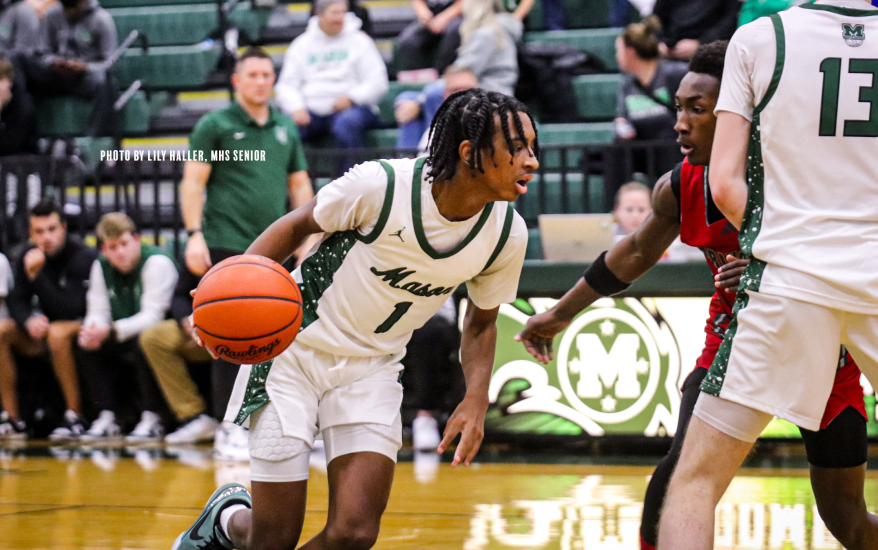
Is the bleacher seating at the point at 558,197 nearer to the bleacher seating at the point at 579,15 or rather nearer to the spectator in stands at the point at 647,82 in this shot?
the spectator in stands at the point at 647,82

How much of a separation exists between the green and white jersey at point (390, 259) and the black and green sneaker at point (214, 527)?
672mm

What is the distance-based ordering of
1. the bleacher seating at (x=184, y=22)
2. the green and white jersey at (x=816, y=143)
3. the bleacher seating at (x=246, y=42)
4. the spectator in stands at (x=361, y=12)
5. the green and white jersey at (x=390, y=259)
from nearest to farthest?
the green and white jersey at (x=816, y=143) < the green and white jersey at (x=390, y=259) < the bleacher seating at (x=246, y=42) < the spectator in stands at (x=361, y=12) < the bleacher seating at (x=184, y=22)

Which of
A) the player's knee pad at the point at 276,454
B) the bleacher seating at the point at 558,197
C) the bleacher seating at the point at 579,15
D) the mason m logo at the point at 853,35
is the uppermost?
the mason m logo at the point at 853,35

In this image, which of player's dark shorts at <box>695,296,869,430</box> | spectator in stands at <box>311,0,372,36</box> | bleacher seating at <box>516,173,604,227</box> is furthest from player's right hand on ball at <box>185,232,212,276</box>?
player's dark shorts at <box>695,296,869,430</box>

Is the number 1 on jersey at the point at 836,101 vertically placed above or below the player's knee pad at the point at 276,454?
above

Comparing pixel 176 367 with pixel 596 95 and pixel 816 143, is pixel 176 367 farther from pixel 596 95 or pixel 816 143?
pixel 816 143

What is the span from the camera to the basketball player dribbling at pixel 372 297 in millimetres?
3617

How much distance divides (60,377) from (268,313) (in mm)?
6114

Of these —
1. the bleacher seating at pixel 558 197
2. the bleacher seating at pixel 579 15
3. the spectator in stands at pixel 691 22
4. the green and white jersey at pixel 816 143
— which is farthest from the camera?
the bleacher seating at pixel 579 15

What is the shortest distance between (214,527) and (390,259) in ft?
3.81

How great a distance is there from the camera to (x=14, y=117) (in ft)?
34.0

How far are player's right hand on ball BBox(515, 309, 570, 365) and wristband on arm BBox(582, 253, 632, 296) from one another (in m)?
0.17

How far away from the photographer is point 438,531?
16.0 feet

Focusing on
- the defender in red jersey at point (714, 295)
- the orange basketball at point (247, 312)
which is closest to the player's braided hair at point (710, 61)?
the defender in red jersey at point (714, 295)
